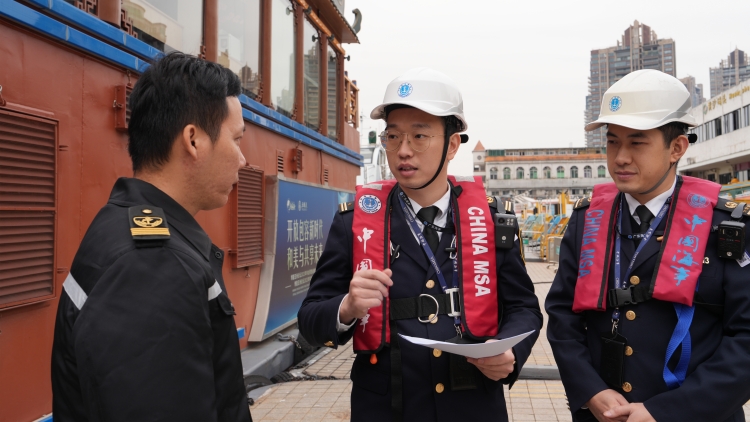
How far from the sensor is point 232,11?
6465 mm

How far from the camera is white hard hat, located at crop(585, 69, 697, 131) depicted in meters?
2.43

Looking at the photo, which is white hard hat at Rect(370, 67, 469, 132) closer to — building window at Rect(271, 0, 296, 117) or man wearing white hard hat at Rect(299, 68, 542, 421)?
man wearing white hard hat at Rect(299, 68, 542, 421)

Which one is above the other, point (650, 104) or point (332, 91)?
point (332, 91)

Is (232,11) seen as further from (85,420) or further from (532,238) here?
(532,238)

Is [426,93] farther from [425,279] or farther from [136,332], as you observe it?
[136,332]

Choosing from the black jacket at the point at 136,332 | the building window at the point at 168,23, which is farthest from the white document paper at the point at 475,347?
the building window at the point at 168,23

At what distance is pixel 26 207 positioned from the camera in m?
3.21

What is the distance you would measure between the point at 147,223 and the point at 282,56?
7.06 meters

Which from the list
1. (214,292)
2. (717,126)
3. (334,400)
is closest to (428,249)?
(214,292)

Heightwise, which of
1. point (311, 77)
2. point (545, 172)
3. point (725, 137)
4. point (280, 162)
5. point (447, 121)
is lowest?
point (447, 121)

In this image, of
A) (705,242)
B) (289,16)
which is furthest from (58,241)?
(289,16)

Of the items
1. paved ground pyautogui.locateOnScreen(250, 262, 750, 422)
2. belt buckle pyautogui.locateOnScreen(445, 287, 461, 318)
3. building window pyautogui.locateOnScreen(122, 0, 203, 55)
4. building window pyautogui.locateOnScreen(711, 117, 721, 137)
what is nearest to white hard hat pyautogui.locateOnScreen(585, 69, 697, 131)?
belt buckle pyautogui.locateOnScreen(445, 287, 461, 318)

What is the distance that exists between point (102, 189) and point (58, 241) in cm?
58

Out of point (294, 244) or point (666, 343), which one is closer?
point (666, 343)
